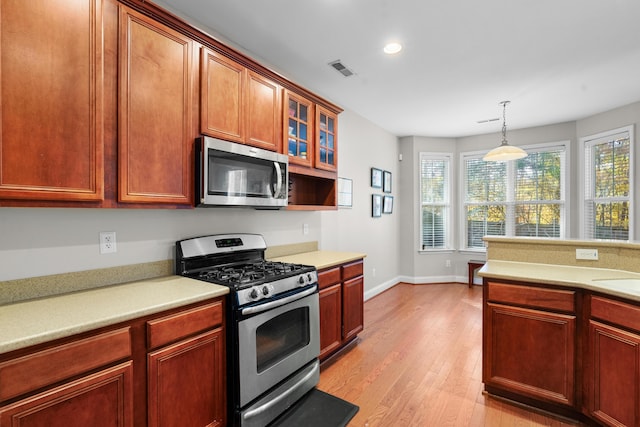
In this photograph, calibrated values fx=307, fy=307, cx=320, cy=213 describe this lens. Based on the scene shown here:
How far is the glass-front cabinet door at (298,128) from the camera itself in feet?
8.79

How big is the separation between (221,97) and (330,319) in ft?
6.53

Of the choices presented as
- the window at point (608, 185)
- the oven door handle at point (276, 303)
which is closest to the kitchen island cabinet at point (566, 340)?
the oven door handle at point (276, 303)

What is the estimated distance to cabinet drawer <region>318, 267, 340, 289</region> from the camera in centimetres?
258

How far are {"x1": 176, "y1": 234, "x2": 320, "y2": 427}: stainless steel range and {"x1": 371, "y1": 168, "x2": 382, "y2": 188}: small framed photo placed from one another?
2689mm

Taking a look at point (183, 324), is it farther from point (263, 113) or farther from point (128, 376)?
point (263, 113)

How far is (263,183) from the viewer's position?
2.37 m

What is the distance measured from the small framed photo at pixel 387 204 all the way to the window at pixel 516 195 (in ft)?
4.90

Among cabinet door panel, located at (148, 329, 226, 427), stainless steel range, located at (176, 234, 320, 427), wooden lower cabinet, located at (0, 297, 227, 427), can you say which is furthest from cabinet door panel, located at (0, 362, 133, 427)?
stainless steel range, located at (176, 234, 320, 427)

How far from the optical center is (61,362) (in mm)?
1186

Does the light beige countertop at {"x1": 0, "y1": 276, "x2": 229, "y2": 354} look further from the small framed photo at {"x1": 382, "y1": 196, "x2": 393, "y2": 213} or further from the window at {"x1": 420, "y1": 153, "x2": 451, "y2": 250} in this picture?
the window at {"x1": 420, "y1": 153, "x2": 451, "y2": 250}

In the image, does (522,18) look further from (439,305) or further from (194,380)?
(439,305)

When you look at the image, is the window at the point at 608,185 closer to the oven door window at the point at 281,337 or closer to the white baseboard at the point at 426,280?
the white baseboard at the point at 426,280

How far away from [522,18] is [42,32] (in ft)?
9.61

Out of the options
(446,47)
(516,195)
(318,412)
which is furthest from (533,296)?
(516,195)
